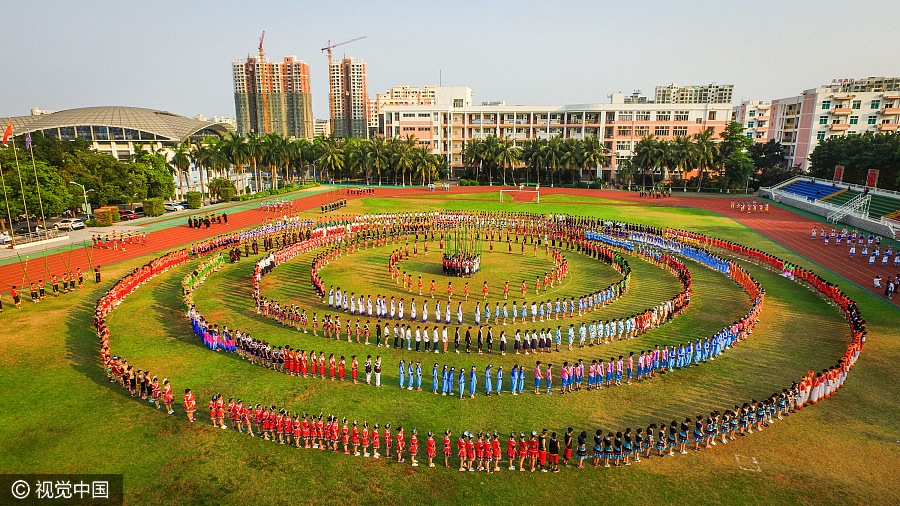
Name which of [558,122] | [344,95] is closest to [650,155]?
[558,122]

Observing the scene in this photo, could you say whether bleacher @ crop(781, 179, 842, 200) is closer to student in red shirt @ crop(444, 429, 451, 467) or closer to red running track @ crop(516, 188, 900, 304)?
red running track @ crop(516, 188, 900, 304)

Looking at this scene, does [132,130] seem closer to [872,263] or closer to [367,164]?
[367,164]

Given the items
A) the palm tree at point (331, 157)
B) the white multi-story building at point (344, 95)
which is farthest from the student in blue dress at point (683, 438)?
the white multi-story building at point (344, 95)

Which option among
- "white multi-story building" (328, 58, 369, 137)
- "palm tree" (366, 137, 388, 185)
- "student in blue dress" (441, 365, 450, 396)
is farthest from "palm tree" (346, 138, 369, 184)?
"white multi-story building" (328, 58, 369, 137)

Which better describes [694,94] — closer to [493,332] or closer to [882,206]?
[882,206]

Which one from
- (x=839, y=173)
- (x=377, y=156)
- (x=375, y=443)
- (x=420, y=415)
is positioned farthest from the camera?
Result: (x=377, y=156)

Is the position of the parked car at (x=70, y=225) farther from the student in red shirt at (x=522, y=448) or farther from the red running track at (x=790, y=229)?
the red running track at (x=790, y=229)
